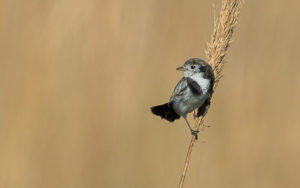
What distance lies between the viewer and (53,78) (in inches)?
196

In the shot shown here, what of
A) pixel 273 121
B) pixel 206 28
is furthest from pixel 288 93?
pixel 206 28

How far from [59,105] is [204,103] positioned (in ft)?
4.59

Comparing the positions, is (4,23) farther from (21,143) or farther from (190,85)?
(190,85)

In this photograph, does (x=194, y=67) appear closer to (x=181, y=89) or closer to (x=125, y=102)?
(x=181, y=89)

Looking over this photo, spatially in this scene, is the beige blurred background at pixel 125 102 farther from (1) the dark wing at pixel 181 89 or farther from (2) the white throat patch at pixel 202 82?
(2) the white throat patch at pixel 202 82

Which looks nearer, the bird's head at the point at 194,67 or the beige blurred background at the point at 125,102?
the bird's head at the point at 194,67

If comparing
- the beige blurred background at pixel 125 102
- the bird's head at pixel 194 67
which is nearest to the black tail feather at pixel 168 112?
the bird's head at pixel 194 67

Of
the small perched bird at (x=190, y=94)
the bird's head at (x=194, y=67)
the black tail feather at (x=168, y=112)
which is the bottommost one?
the black tail feather at (x=168, y=112)

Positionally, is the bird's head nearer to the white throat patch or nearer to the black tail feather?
the white throat patch

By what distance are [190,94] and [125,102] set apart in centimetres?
112

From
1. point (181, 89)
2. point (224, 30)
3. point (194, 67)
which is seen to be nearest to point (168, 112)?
point (181, 89)

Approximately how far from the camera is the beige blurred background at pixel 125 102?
192 inches

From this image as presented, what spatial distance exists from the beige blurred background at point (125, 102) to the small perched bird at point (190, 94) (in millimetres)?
832

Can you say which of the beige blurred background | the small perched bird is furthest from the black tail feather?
the beige blurred background
